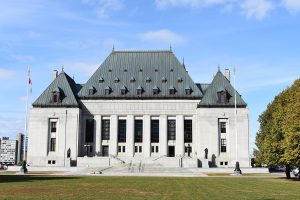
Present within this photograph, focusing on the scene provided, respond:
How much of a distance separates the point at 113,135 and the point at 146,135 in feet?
24.1

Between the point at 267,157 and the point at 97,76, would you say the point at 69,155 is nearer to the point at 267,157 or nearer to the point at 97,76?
the point at 97,76

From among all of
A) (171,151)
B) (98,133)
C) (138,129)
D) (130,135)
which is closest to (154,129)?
(138,129)

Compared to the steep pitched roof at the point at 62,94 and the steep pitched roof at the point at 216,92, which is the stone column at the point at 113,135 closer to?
the steep pitched roof at the point at 62,94

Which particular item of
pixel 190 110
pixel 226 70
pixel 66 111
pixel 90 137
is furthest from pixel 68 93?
pixel 226 70

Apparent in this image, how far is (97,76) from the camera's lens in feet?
324

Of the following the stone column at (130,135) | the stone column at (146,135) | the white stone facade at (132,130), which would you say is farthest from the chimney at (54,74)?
the stone column at (146,135)

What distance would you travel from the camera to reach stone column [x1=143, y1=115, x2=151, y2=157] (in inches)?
3664

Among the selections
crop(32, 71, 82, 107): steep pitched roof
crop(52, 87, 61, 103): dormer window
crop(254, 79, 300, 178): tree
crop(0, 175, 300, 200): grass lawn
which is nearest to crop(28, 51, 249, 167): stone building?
crop(32, 71, 82, 107): steep pitched roof

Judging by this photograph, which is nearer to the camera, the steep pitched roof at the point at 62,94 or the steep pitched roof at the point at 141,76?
the steep pitched roof at the point at 62,94

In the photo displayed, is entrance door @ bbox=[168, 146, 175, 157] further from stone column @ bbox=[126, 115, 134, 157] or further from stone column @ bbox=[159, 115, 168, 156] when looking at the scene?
stone column @ bbox=[126, 115, 134, 157]

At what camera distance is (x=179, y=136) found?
306 feet

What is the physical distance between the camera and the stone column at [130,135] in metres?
93.1

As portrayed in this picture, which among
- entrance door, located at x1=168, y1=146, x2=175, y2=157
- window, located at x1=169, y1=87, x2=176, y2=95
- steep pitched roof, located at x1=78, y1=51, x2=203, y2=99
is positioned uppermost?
steep pitched roof, located at x1=78, y1=51, x2=203, y2=99

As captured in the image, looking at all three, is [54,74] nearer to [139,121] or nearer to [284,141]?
[139,121]
